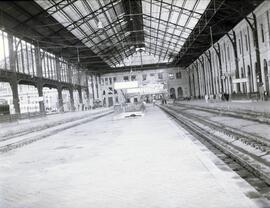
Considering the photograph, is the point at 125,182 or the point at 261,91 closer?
the point at 125,182

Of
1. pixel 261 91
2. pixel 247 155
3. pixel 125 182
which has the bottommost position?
pixel 247 155

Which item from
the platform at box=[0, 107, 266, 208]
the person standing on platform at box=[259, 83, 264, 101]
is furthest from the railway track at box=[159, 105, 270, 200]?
the person standing on platform at box=[259, 83, 264, 101]

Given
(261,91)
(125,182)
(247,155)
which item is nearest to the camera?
(125,182)

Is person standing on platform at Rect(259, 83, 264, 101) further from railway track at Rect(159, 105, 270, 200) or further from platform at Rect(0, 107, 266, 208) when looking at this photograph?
platform at Rect(0, 107, 266, 208)

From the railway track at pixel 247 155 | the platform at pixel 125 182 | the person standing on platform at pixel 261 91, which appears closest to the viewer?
the platform at pixel 125 182

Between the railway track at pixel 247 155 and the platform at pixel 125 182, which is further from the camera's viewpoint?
the railway track at pixel 247 155

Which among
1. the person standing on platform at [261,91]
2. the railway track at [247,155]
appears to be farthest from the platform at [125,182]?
the person standing on platform at [261,91]

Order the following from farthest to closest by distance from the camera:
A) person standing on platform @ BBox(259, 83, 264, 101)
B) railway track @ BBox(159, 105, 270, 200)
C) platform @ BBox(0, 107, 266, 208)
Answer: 1. person standing on platform @ BBox(259, 83, 264, 101)
2. railway track @ BBox(159, 105, 270, 200)
3. platform @ BBox(0, 107, 266, 208)

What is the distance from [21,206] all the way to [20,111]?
3226 cm

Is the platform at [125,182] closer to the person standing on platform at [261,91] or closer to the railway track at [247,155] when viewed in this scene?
the railway track at [247,155]

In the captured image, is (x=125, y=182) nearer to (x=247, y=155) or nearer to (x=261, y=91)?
(x=247, y=155)

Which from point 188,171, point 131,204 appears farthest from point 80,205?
point 188,171

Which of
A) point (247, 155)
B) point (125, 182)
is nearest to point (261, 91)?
point (247, 155)

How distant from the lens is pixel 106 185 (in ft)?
23.6
